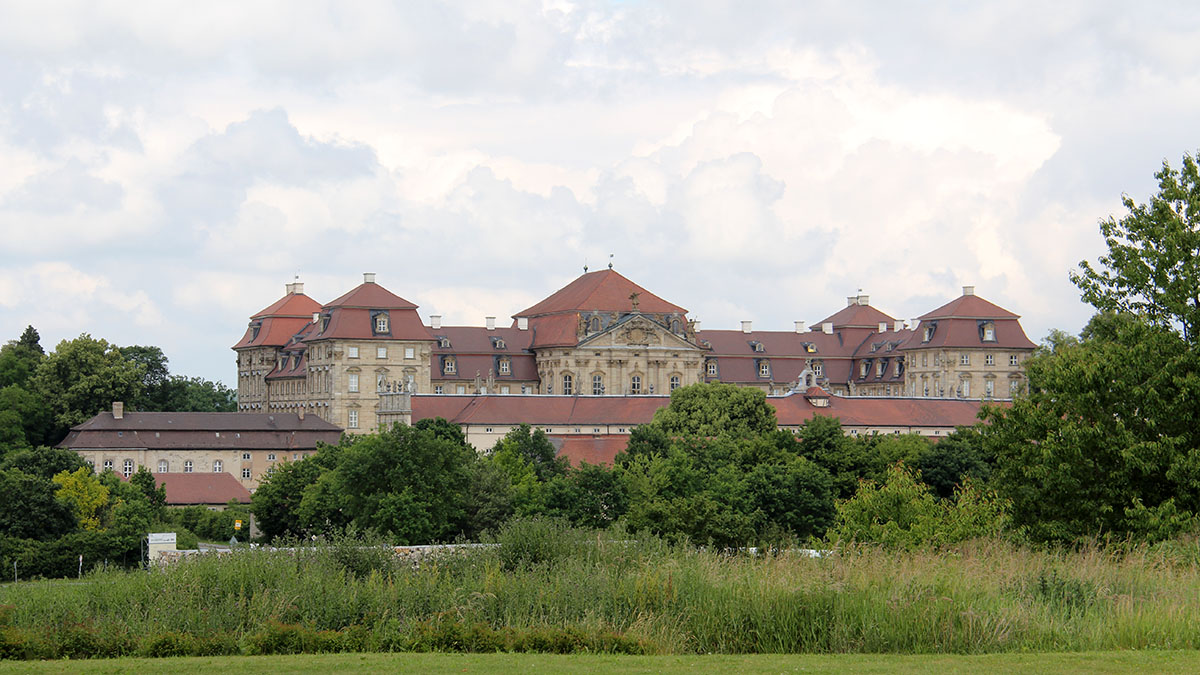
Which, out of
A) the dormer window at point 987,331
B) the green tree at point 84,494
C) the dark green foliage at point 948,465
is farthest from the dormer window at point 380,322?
the dark green foliage at point 948,465

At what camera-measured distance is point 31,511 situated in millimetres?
66875

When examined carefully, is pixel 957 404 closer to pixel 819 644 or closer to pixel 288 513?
pixel 288 513

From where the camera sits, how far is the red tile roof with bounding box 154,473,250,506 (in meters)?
92.2

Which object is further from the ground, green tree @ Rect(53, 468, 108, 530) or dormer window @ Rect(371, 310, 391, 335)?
dormer window @ Rect(371, 310, 391, 335)

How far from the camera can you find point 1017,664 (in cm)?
1688

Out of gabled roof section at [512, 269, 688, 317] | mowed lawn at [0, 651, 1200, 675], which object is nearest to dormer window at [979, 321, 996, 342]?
gabled roof section at [512, 269, 688, 317]

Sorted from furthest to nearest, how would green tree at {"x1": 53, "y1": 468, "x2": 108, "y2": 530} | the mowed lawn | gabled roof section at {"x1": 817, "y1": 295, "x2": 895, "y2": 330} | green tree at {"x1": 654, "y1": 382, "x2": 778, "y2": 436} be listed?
1. gabled roof section at {"x1": 817, "y1": 295, "x2": 895, "y2": 330}
2. green tree at {"x1": 654, "y1": 382, "x2": 778, "y2": 436}
3. green tree at {"x1": 53, "y1": 468, "x2": 108, "y2": 530}
4. the mowed lawn

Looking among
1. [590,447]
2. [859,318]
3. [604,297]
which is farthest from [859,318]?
[590,447]

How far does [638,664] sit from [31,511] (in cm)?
5518

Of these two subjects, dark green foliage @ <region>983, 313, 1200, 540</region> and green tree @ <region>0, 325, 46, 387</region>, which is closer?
dark green foliage @ <region>983, 313, 1200, 540</region>

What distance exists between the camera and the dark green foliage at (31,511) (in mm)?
66250

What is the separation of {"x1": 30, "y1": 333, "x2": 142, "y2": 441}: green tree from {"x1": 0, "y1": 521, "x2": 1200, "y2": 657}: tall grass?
92266mm

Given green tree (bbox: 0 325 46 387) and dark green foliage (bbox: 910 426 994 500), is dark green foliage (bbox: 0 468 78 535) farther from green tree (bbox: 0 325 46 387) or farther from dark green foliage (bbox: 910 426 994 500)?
green tree (bbox: 0 325 46 387)

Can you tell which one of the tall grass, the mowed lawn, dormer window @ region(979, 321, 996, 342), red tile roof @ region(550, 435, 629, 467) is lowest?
the mowed lawn
